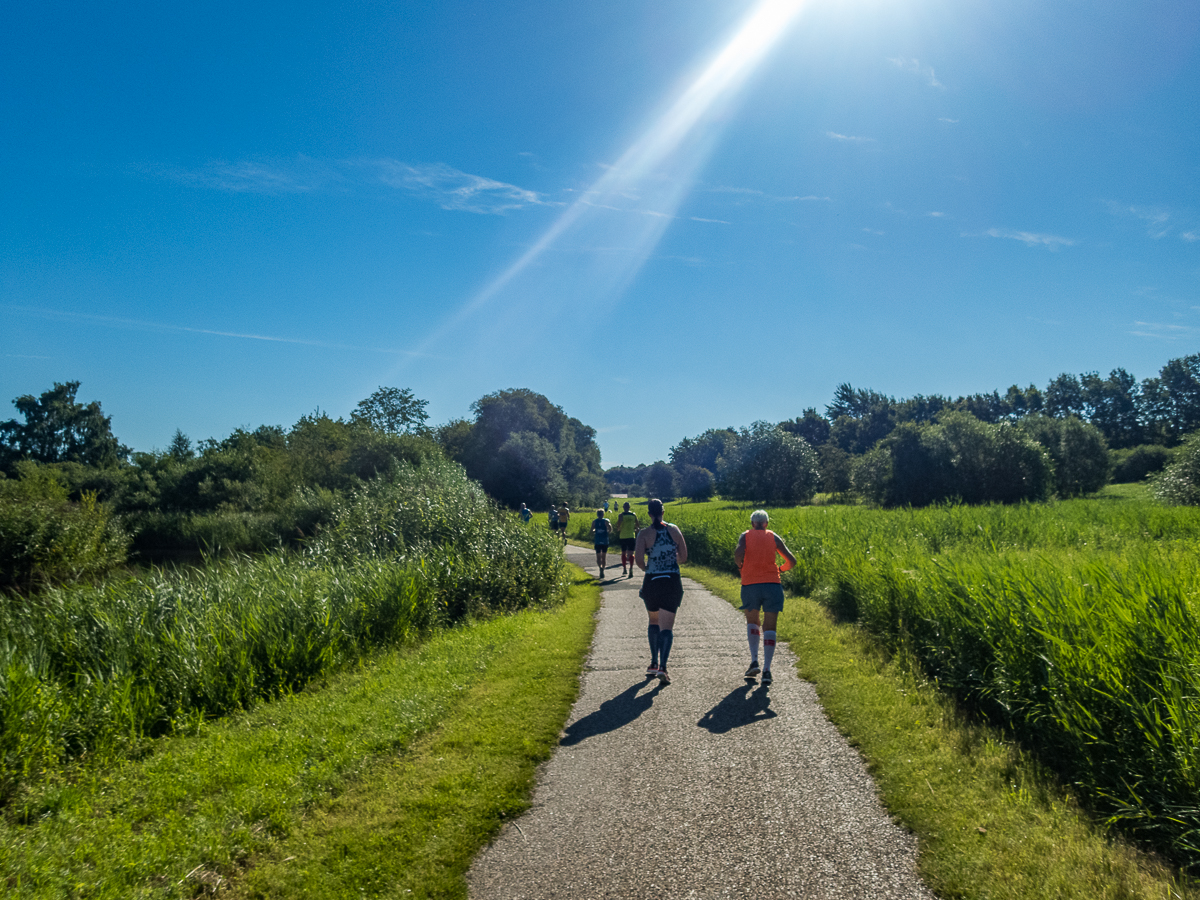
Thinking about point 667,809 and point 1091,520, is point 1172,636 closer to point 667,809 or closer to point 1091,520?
point 667,809

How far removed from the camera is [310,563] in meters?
14.4

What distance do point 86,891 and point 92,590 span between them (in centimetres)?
949

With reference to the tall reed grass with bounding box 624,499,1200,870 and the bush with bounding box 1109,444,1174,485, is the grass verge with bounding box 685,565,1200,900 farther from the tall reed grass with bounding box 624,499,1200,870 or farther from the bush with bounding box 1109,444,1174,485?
A: the bush with bounding box 1109,444,1174,485

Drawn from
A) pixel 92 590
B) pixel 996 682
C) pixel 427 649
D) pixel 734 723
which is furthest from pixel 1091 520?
pixel 92 590

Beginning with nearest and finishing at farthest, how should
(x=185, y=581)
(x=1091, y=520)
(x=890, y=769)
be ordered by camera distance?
1. (x=890, y=769)
2. (x=185, y=581)
3. (x=1091, y=520)

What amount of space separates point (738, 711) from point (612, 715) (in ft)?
4.37

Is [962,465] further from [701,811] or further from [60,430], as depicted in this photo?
[60,430]

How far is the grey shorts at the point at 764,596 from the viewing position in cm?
727

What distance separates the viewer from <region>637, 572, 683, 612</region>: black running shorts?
7.23 m

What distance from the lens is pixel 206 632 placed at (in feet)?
26.1

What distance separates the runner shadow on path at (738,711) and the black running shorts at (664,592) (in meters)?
1.20

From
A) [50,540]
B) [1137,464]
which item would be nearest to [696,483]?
[1137,464]

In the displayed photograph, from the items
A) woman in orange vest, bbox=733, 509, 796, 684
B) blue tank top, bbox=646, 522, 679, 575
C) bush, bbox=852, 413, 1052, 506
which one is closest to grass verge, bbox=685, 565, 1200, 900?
woman in orange vest, bbox=733, 509, 796, 684

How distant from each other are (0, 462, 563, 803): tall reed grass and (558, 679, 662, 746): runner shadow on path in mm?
4130
